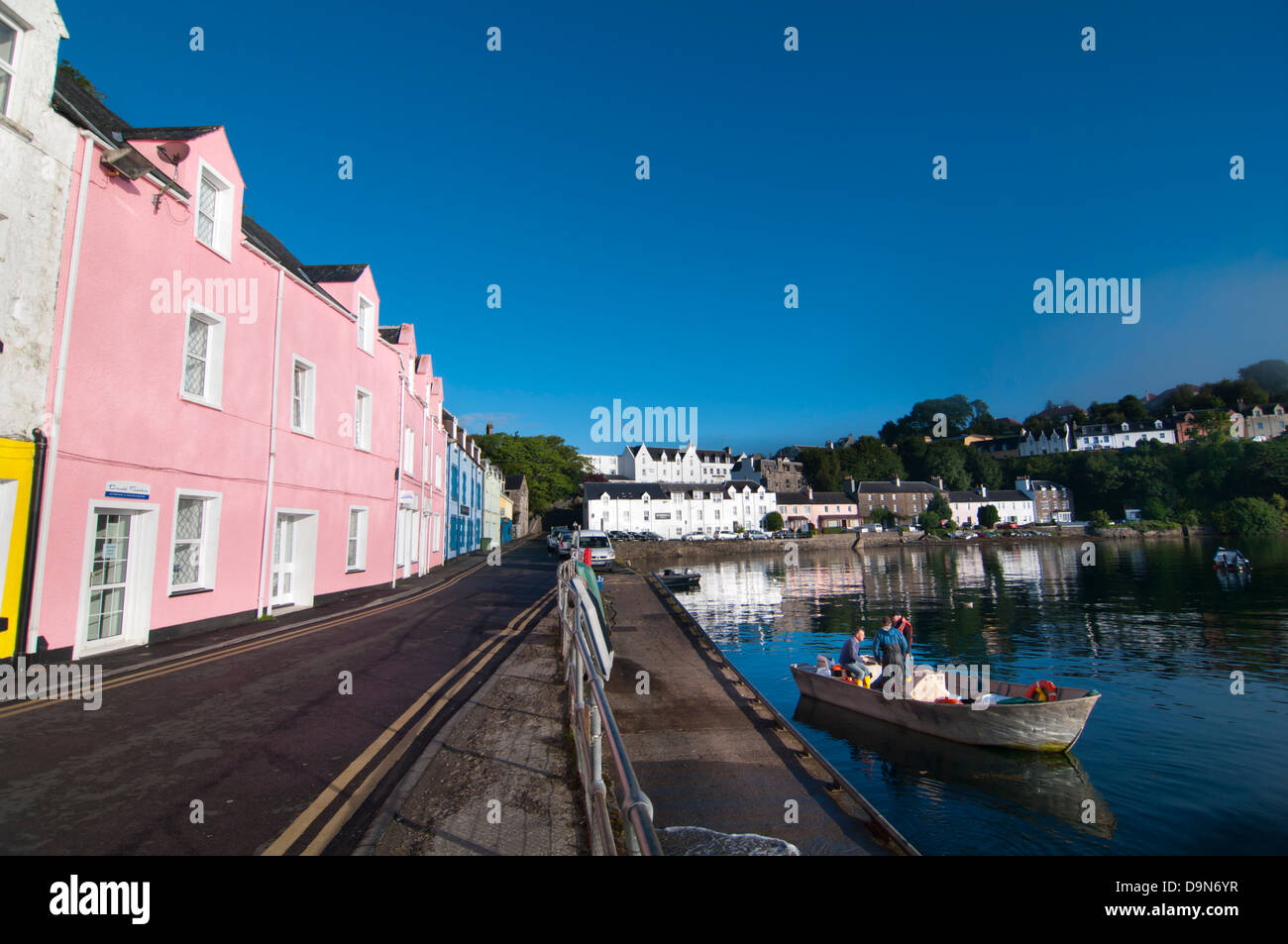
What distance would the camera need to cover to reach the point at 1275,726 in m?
14.4

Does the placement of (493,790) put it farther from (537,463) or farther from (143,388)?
(537,463)

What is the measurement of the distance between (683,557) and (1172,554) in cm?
5604

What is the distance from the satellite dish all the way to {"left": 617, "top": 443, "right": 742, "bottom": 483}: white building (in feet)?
383

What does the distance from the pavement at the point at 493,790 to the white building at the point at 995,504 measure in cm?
13343

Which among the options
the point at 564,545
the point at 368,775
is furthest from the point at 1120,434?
the point at 368,775

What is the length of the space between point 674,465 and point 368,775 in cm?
12633

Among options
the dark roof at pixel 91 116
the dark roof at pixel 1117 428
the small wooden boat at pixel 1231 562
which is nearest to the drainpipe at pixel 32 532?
the dark roof at pixel 91 116

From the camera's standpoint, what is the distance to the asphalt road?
4.65m

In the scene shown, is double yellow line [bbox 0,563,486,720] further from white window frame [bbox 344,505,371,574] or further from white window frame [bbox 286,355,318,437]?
white window frame [bbox 286,355,318,437]

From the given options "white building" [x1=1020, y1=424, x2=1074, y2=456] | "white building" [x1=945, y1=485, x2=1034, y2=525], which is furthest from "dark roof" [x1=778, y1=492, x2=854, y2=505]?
"white building" [x1=1020, y1=424, x2=1074, y2=456]

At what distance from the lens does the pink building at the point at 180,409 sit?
984 cm
